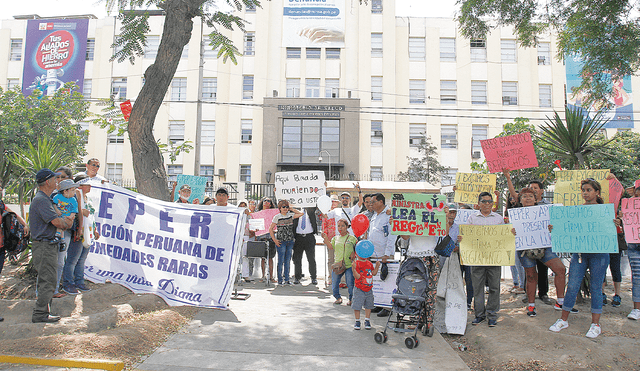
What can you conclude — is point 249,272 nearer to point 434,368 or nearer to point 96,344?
point 96,344

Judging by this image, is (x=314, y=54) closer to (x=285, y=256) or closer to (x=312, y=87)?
(x=312, y=87)

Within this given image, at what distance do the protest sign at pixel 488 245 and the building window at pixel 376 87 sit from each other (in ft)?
93.6

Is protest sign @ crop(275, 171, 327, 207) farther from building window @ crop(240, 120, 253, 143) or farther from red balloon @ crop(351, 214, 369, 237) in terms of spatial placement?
building window @ crop(240, 120, 253, 143)

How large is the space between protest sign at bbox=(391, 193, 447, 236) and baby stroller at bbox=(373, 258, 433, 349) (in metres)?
0.43

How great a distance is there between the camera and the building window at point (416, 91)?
113ft

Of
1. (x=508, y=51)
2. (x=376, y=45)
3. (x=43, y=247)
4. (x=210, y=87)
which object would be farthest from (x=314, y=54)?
(x=43, y=247)

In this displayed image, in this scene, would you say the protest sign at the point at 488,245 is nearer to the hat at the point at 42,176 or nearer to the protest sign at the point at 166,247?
the protest sign at the point at 166,247

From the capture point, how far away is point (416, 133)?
3434cm

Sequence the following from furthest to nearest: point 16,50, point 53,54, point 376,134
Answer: point 16,50 → point 53,54 → point 376,134

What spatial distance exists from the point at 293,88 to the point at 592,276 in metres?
30.2

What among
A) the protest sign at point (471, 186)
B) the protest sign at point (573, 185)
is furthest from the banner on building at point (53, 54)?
the protest sign at point (573, 185)

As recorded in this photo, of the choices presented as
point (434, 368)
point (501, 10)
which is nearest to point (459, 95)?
point (501, 10)

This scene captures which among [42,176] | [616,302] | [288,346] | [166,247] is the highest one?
[42,176]

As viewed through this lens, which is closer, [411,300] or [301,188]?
[411,300]
